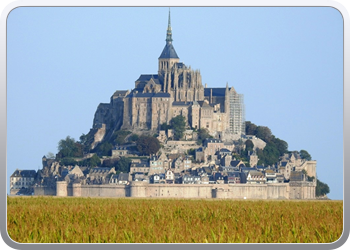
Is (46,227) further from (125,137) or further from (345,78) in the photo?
(125,137)

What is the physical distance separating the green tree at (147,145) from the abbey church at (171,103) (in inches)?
87.9

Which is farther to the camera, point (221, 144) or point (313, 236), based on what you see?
point (221, 144)

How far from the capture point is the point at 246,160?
246 feet

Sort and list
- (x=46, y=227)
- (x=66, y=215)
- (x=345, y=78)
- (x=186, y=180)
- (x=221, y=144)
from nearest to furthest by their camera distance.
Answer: (x=345, y=78) → (x=46, y=227) → (x=66, y=215) → (x=186, y=180) → (x=221, y=144)

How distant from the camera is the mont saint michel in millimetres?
69688

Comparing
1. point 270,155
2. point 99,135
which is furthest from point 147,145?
point 270,155

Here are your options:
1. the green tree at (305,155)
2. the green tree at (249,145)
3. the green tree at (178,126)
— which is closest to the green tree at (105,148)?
the green tree at (178,126)

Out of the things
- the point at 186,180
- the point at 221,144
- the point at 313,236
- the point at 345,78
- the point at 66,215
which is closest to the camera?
the point at 345,78

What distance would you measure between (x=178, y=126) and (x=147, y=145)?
3.16 meters

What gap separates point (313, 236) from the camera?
17.3 m

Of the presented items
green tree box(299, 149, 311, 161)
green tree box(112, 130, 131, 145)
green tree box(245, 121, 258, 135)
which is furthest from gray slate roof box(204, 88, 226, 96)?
green tree box(112, 130, 131, 145)
